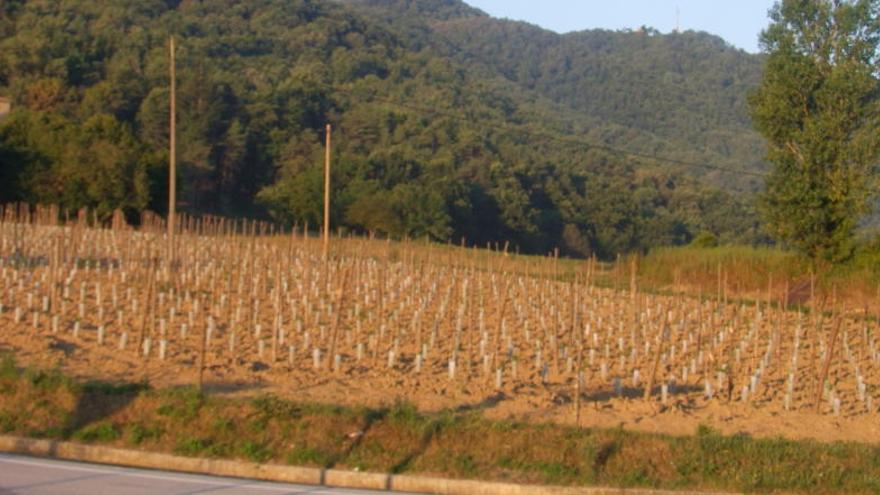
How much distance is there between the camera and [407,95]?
71562mm

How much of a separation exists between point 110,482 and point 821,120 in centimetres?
2309

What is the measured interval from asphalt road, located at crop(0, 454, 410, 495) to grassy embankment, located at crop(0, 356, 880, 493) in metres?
0.58

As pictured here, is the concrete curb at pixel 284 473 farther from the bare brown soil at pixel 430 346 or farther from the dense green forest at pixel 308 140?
the dense green forest at pixel 308 140

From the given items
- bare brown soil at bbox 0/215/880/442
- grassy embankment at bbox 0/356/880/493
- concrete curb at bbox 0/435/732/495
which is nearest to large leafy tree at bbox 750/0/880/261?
bare brown soil at bbox 0/215/880/442

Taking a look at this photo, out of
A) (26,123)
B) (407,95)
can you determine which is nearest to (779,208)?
(26,123)

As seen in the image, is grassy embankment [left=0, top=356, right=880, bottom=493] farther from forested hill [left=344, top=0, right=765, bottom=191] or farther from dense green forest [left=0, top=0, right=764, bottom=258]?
forested hill [left=344, top=0, right=765, bottom=191]

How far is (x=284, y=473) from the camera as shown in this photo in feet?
27.6

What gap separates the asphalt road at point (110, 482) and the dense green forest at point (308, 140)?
25.7 m

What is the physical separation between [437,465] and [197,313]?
772cm

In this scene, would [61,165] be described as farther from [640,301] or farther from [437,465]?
[437,465]

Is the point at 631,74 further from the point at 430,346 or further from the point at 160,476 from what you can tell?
the point at 160,476

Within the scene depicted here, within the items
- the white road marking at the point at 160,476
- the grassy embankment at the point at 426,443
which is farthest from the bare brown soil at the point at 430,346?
the white road marking at the point at 160,476

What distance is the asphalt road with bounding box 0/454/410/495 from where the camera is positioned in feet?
24.2

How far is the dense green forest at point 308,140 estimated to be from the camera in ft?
132
